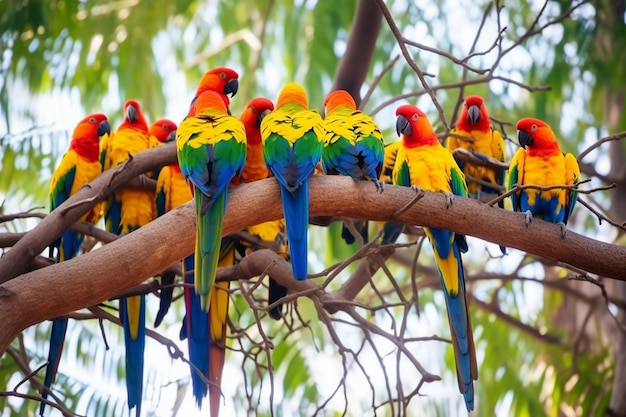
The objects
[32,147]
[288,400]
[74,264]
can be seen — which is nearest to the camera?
[74,264]

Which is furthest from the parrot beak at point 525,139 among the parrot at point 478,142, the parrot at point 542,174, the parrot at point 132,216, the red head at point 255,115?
the parrot at point 132,216

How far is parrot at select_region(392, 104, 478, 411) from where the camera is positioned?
2.71 meters

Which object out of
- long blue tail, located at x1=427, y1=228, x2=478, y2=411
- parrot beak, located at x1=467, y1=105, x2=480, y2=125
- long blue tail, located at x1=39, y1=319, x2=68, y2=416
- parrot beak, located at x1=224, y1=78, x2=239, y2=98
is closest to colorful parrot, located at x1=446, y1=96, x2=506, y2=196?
parrot beak, located at x1=467, y1=105, x2=480, y2=125

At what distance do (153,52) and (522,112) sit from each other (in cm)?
308

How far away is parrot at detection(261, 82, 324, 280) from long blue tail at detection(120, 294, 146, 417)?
867 mm

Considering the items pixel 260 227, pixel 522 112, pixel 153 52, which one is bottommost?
pixel 260 227

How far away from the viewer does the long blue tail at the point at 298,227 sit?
7.95ft

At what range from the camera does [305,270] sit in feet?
7.98

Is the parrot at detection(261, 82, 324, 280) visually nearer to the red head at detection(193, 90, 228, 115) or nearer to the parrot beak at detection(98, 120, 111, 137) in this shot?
the red head at detection(193, 90, 228, 115)

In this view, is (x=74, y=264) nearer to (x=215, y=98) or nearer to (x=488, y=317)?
(x=215, y=98)

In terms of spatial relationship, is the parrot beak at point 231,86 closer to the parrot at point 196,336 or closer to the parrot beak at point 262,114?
the parrot beak at point 262,114

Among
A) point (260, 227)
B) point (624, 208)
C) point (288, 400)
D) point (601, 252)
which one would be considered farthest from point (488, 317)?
point (601, 252)

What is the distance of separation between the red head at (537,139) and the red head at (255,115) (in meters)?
1.05

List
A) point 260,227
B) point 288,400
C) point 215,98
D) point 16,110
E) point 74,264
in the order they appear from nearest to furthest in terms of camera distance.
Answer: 1. point 74,264
2. point 215,98
3. point 260,227
4. point 288,400
5. point 16,110
